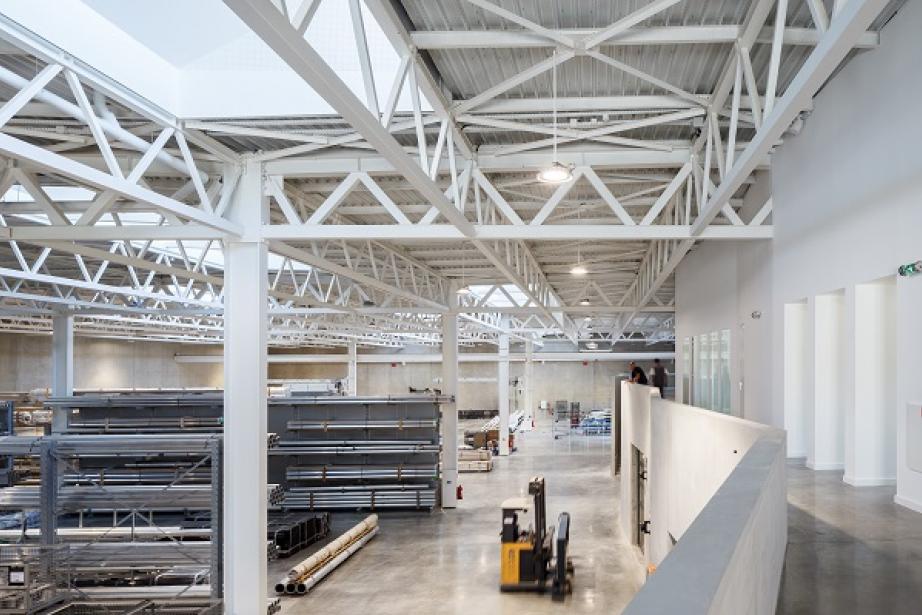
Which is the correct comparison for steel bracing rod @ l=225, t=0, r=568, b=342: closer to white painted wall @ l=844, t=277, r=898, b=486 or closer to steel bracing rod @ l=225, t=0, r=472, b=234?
steel bracing rod @ l=225, t=0, r=472, b=234

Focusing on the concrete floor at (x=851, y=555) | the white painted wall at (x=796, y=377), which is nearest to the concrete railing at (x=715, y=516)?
the concrete floor at (x=851, y=555)

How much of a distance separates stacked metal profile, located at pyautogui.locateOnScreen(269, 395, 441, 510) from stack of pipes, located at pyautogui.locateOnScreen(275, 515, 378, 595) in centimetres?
391

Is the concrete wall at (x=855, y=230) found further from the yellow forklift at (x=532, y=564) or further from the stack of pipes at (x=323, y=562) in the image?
the stack of pipes at (x=323, y=562)

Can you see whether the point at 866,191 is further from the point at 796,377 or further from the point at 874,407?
the point at 796,377

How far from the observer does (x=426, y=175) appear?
8.57m

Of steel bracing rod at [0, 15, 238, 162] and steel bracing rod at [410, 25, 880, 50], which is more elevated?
steel bracing rod at [410, 25, 880, 50]

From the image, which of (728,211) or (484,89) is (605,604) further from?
(484,89)

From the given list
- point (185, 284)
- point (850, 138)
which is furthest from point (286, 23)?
point (185, 284)

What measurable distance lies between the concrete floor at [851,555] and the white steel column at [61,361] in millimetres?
22208

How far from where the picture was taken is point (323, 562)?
19.2m

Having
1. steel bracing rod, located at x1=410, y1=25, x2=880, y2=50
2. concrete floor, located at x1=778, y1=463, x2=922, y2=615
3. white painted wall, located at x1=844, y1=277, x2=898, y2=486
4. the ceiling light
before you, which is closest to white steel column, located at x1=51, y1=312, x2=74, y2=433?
the ceiling light

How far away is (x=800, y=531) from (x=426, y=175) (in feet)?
17.0

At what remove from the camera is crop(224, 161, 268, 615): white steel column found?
1120 centimetres

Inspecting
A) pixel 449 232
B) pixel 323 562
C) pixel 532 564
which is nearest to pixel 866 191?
pixel 449 232
